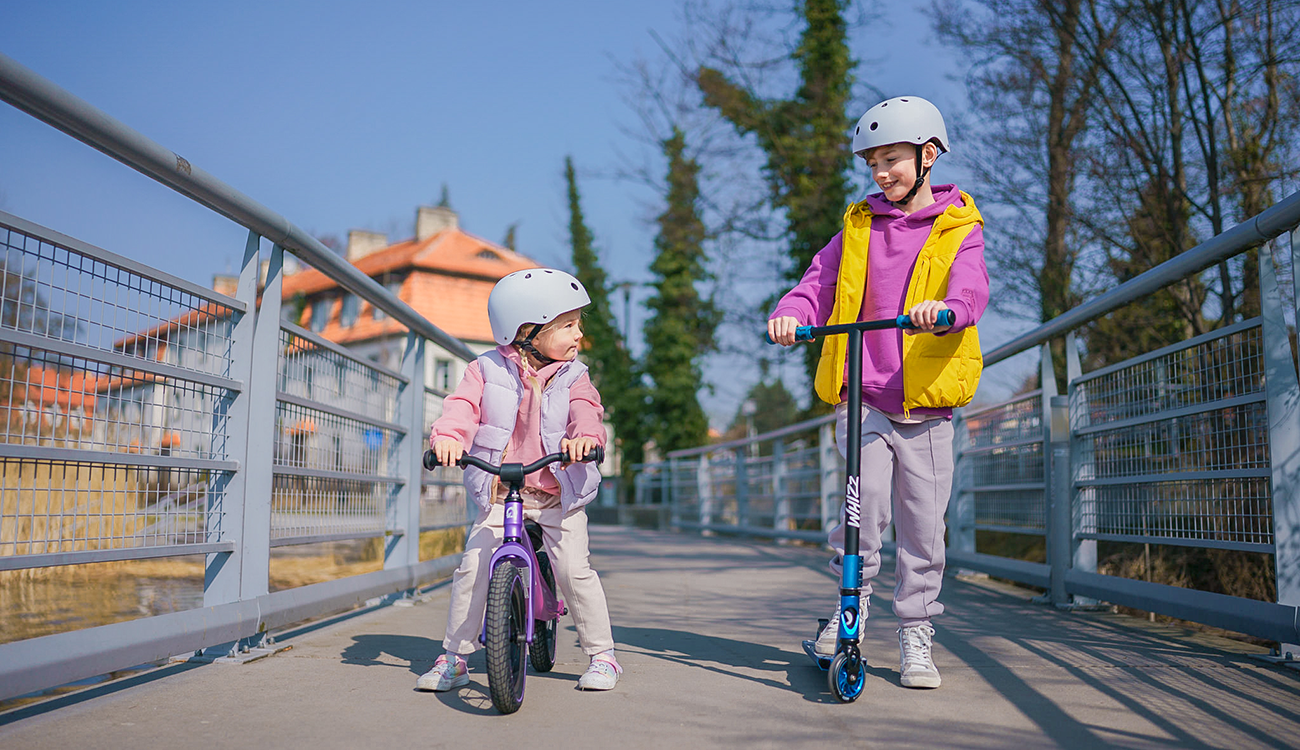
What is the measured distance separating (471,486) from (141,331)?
97 cm

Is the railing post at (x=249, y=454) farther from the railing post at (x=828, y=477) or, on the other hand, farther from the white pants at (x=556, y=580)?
the railing post at (x=828, y=477)

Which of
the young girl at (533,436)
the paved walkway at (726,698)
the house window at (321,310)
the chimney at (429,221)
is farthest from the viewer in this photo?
the chimney at (429,221)

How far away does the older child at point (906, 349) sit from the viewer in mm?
2957

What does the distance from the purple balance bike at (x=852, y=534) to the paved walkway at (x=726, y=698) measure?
3.2 inches

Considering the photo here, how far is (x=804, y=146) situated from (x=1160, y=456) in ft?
38.0

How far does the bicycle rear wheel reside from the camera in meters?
2.46

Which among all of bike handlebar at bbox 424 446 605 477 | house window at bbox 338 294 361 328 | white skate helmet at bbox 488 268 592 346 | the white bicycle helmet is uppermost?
house window at bbox 338 294 361 328

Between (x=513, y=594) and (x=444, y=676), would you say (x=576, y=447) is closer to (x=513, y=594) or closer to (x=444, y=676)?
(x=513, y=594)

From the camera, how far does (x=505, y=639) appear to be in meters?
2.48

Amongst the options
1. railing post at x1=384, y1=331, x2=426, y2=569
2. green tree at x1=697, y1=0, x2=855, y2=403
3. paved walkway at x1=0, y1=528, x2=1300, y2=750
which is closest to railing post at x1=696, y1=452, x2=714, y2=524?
green tree at x1=697, y1=0, x2=855, y2=403

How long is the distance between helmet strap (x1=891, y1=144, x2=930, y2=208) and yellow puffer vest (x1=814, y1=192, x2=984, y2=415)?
0.11 metres

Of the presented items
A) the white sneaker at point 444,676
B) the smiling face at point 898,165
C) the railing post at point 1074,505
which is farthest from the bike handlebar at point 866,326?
the railing post at point 1074,505

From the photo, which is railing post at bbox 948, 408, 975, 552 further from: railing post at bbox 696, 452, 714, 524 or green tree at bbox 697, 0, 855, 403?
green tree at bbox 697, 0, 855, 403

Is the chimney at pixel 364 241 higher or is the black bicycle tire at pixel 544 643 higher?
the chimney at pixel 364 241
